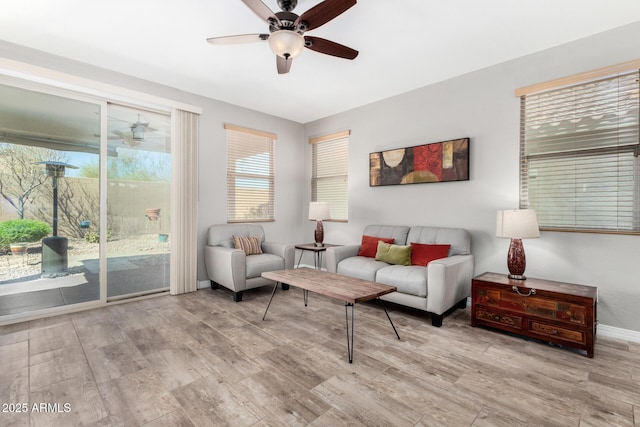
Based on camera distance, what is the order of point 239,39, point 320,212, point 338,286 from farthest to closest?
point 320,212, point 338,286, point 239,39

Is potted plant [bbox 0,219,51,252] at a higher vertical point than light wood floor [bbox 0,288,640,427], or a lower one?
higher

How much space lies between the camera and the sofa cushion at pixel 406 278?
288 cm

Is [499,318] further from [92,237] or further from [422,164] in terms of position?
[92,237]

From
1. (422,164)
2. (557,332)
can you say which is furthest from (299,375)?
(422,164)

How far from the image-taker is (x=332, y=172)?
5.00 meters

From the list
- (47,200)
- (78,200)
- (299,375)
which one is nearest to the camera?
(299,375)

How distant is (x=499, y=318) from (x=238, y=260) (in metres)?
2.74

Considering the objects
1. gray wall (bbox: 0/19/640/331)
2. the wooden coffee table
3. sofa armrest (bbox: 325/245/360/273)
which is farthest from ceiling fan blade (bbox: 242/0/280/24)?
sofa armrest (bbox: 325/245/360/273)

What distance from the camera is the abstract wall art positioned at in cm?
347

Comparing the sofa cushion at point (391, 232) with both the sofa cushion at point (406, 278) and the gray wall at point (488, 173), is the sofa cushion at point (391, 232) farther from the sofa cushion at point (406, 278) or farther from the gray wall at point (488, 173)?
the sofa cushion at point (406, 278)

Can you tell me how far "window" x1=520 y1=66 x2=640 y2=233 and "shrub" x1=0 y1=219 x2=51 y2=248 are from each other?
4.96 meters

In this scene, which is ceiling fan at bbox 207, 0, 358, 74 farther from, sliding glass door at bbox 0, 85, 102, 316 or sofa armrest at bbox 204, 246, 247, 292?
sofa armrest at bbox 204, 246, 247, 292

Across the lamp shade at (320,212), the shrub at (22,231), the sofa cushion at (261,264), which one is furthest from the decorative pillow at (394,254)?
the shrub at (22,231)

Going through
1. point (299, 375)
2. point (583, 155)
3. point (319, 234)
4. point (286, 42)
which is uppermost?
point (286, 42)
